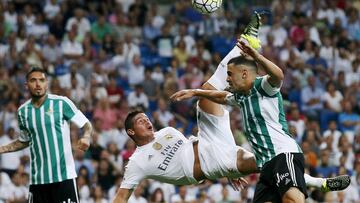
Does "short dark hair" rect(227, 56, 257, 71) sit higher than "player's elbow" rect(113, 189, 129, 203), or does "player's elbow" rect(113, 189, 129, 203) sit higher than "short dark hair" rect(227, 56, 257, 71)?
"short dark hair" rect(227, 56, 257, 71)

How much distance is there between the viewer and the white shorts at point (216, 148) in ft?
34.0

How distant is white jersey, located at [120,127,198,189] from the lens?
34.2ft

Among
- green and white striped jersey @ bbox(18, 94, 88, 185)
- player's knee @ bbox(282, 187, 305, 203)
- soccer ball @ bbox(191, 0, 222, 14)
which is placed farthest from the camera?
soccer ball @ bbox(191, 0, 222, 14)

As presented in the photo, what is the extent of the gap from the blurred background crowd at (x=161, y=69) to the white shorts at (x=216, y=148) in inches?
202

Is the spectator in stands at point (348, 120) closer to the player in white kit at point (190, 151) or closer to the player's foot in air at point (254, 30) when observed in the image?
the player in white kit at point (190, 151)

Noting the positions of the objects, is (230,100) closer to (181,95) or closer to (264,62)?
(181,95)

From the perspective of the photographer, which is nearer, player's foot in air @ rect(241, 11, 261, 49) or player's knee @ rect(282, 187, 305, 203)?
player's knee @ rect(282, 187, 305, 203)

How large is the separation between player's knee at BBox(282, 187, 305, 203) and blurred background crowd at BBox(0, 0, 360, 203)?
6.48m

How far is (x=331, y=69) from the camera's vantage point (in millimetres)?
20672

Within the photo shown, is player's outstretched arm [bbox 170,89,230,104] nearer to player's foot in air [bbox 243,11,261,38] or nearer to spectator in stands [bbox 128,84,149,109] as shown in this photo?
player's foot in air [bbox 243,11,261,38]

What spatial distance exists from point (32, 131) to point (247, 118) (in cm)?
236

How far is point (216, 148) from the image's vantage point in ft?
34.2

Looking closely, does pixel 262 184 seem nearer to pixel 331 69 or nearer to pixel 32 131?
pixel 32 131

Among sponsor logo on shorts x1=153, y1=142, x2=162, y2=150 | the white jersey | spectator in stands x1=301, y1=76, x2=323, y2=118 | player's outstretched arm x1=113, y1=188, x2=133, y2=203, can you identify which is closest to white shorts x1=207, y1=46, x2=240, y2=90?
the white jersey
